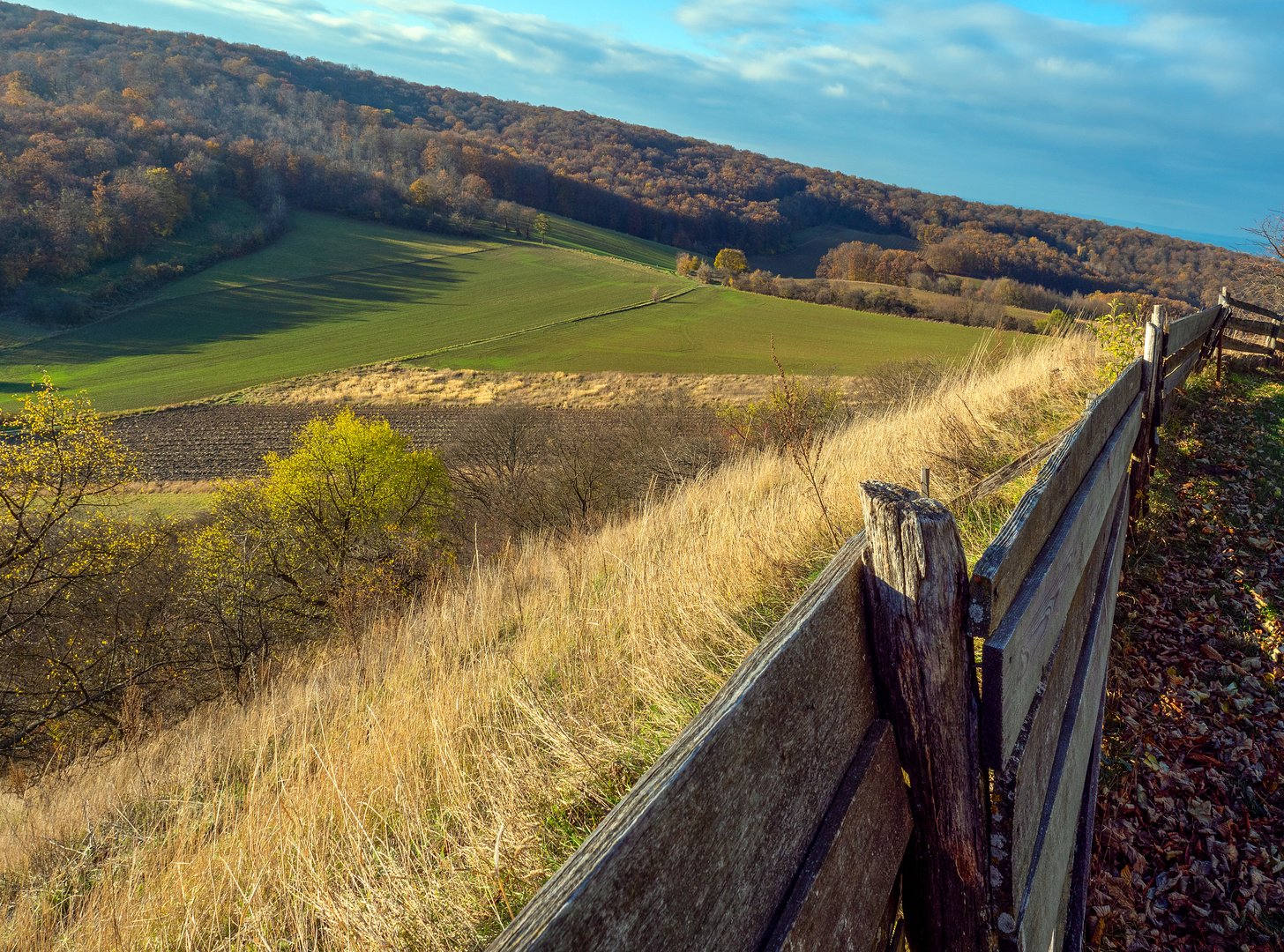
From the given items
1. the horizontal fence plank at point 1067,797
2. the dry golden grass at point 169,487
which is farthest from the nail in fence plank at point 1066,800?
the dry golden grass at point 169,487

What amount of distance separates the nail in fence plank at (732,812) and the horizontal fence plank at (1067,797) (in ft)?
2.55

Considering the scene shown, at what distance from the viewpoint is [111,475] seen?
11789 mm

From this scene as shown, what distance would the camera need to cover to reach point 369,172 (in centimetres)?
8825

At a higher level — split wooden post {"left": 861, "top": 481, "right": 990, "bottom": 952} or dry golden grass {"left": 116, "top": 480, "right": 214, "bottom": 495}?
split wooden post {"left": 861, "top": 481, "right": 990, "bottom": 952}

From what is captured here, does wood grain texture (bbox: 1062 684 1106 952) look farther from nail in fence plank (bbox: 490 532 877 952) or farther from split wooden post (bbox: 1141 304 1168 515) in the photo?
split wooden post (bbox: 1141 304 1168 515)

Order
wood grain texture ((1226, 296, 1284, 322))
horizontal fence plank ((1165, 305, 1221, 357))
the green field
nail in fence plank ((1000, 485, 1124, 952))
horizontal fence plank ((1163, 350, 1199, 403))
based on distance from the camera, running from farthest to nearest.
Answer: the green field → wood grain texture ((1226, 296, 1284, 322)) → horizontal fence plank ((1163, 350, 1199, 403)) → horizontal fence plank ((1165, 305, 1221, 357)) → nail in fence plank ((1000, 485, 1124, 952))

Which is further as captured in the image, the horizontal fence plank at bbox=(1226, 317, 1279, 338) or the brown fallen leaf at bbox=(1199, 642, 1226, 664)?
the horizontal fence plank at bbox=(1226, 317, 1279, 338)

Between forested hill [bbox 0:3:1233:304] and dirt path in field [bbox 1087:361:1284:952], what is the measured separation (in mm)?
40501

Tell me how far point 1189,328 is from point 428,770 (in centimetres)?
798

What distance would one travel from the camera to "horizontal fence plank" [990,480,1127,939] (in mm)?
1291

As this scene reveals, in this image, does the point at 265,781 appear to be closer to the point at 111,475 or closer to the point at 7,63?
the point at 111,475

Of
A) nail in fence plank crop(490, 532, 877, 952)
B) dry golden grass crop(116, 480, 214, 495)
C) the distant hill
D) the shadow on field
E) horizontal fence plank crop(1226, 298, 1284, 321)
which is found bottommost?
dry golden grass crop(116, 480, 214, 495)

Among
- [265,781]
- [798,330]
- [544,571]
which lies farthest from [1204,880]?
[798,330]

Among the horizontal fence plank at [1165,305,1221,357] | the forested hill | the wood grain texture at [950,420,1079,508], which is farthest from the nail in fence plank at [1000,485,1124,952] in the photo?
the forested hill
